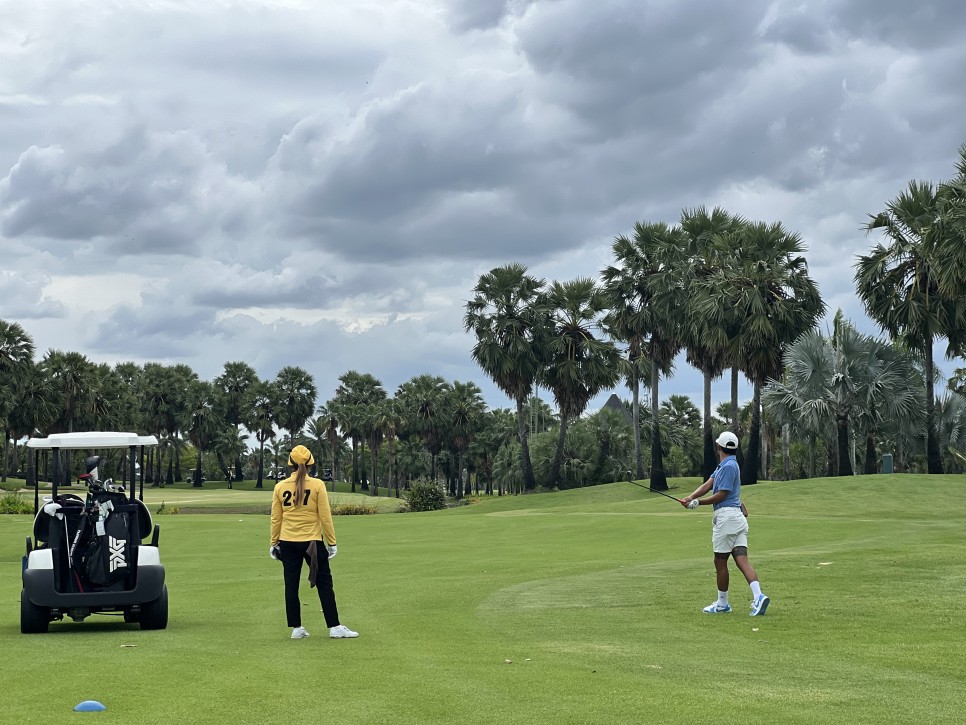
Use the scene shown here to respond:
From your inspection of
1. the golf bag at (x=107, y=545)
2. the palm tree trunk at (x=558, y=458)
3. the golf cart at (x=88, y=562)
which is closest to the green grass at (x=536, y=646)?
the golf cart at (x=88, y=562)

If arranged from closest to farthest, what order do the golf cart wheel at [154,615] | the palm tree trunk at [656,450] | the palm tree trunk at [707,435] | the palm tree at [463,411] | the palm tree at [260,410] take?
the golf cart wheel at [154,615], the palm tree trunk at [707,435], the palm tree trunk at [656,450], the palm tree at [463,411], the palm tree at [260,410]

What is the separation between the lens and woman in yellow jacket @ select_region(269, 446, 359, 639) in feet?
38.6

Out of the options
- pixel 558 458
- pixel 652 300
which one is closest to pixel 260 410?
pixel 558 458

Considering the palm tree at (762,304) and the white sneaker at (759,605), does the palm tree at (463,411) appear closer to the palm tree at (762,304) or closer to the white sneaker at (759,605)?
the palm tree at (762,304)

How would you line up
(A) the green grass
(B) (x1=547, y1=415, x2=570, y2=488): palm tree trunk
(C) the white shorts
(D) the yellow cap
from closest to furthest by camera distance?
(A) the green grass, (D) the yellow cap, (C) the white shorts, (B) (x1=547, y1=415, x2=570, y2=488): palm tree trunk

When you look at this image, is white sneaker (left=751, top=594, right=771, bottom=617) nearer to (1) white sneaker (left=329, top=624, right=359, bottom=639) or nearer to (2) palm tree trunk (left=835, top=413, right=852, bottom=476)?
(1) white sneaker (left=329, top=624, right=359, bottom=639)

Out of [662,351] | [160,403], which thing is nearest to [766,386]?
[662,351]

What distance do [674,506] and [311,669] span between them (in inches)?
1533

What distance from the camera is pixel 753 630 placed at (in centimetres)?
1212

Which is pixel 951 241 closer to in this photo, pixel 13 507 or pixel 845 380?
pixel 845 380

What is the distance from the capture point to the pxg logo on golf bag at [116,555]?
1235cm

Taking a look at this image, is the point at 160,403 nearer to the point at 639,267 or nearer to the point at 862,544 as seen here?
the point at 639,267

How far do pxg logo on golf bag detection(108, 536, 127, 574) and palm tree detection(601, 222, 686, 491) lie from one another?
151 feet

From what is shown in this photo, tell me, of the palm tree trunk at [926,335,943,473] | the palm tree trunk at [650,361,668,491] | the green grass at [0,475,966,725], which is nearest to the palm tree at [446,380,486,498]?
the palm tree trunk at [650,361,668,491]
